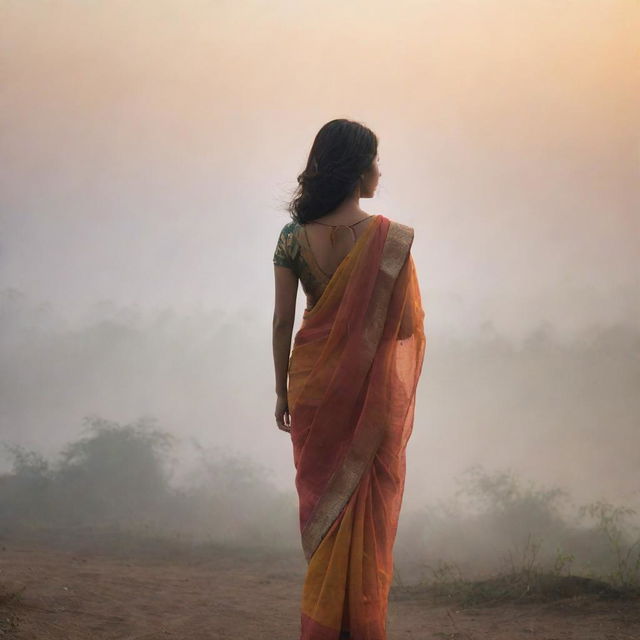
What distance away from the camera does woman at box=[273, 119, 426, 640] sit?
2719mm

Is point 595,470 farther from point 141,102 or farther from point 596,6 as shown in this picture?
point 141,102

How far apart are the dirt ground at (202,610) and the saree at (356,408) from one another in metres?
1.46

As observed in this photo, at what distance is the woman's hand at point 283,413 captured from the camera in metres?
3.03

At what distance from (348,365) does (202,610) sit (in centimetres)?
216

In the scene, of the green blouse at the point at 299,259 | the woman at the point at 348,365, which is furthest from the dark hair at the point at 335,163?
the green blouse at the point at 299,259

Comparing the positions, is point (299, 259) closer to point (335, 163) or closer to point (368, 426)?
point (335, 163)

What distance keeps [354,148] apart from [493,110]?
13.1 ft

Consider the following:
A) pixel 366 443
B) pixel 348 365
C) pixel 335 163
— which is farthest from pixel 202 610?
pixel 335 163

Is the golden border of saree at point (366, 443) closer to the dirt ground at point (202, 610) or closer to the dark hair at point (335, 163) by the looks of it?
the dark hair at point (335, 163)

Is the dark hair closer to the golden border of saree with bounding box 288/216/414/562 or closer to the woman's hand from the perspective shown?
the golden border of saree with bounding box 288/216/414/562

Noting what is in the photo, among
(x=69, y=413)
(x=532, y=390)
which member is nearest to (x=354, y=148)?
(x=532, y=390)

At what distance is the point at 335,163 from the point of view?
279cm

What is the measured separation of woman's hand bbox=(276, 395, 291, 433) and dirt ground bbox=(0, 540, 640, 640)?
138 cm

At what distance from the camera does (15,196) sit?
21.5 feet
